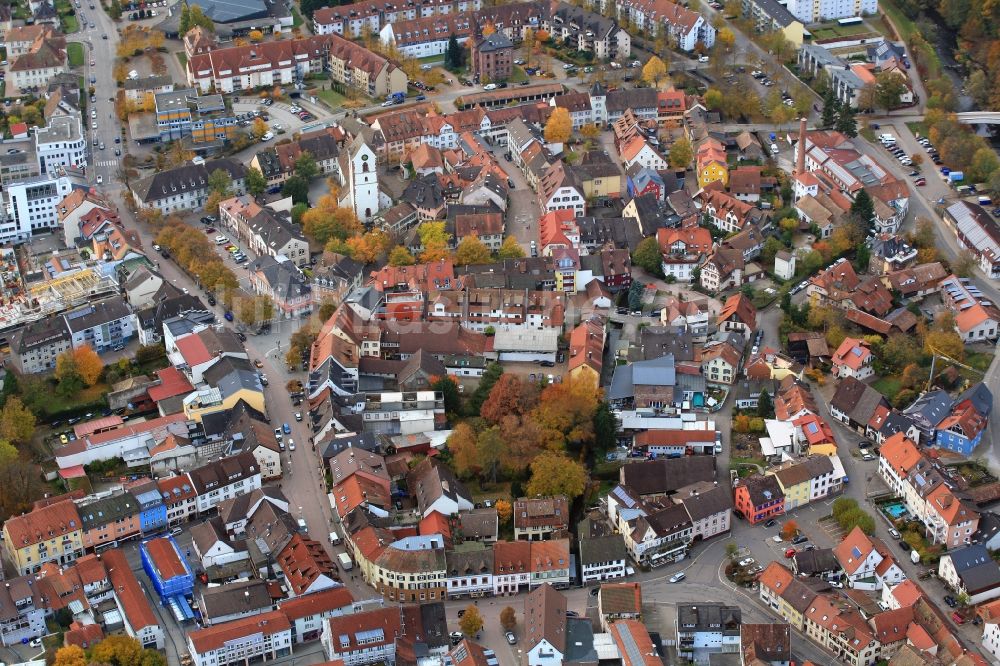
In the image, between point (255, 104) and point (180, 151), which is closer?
point (180, 151)

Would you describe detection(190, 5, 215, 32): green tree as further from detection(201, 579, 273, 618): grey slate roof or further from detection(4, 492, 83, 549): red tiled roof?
detection(201, 579, 273, 618): grey slate roof

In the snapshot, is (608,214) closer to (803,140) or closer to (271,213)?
(803,140)

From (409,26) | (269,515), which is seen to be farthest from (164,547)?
(409,26)

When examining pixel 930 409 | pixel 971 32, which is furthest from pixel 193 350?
pixel 971 32

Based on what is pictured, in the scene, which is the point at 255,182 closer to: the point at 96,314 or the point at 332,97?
the point at 332,97

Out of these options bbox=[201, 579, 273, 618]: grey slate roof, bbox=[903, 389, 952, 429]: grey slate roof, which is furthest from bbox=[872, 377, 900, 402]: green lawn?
bbox=[201, 579, 273, 618]: grey slate roof
